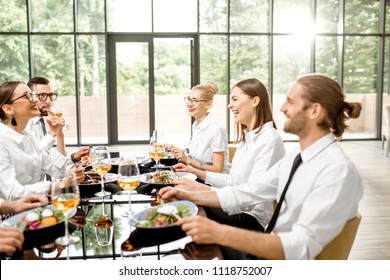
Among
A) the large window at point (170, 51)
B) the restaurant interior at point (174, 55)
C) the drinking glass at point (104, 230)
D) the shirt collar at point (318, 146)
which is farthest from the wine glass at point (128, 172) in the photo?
the large window at point (170, 51)

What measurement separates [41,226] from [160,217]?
1.49 ft

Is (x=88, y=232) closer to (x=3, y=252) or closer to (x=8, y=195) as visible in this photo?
(x=3, y=252)

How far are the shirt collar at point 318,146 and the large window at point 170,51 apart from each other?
8.02 m

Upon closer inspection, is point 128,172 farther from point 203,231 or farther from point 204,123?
point 204,123

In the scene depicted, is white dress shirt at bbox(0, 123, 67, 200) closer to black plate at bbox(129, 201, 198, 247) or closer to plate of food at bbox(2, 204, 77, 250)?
plate of food at bbox(2, 204, 77, 250)

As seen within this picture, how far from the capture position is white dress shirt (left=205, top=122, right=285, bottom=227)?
2.30 m

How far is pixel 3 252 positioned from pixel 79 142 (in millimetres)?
8432

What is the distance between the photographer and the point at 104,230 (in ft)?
5.53

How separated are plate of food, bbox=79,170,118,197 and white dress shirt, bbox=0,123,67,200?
0.18 m

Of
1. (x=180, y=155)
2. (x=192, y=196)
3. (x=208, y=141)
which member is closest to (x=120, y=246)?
(x=192, y=196)

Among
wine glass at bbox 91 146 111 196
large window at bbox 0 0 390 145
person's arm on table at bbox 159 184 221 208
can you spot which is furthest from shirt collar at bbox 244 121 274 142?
large window at bbox 0 0 390 145

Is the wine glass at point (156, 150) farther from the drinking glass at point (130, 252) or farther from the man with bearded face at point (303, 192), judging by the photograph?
the drinking glass at point (130, 252)

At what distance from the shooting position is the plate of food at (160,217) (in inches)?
61.6
